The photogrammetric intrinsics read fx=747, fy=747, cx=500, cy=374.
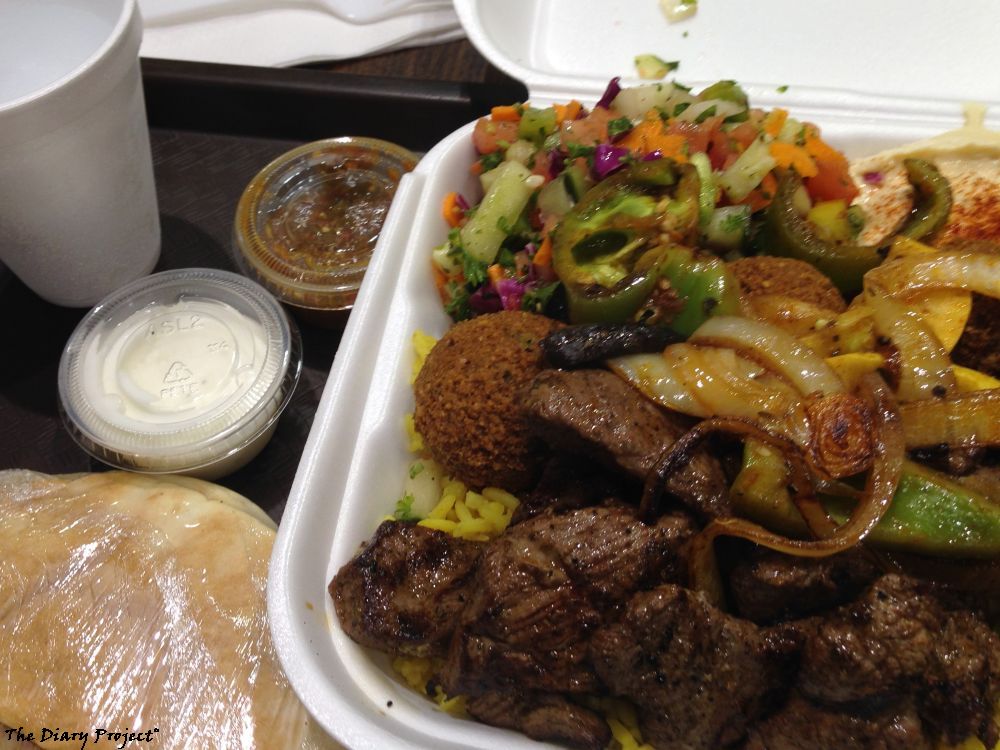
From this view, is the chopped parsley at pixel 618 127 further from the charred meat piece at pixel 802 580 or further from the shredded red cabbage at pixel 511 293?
the charred meat piece at pixel 802 580

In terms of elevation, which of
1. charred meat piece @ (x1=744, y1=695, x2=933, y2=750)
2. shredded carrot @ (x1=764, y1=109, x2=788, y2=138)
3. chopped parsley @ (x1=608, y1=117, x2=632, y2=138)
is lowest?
charred meat piece @ (x1=744, y1=695, x2=933, y2=750)

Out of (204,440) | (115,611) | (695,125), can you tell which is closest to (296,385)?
(204,440)

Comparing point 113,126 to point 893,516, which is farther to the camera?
point 113,126

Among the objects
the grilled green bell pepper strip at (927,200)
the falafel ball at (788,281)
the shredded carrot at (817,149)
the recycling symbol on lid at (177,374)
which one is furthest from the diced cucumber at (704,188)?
the recycling symbol on lid at (177,374)

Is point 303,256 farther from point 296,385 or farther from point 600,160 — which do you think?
point 600,160

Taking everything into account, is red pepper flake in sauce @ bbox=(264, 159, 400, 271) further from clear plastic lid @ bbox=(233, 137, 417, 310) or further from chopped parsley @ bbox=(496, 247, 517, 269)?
chopped parsley @ bbox=(496, 247, 517, 269)

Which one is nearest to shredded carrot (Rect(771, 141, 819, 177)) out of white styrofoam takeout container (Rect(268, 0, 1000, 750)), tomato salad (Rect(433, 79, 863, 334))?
tomato salad (Rect(433, 79, 863, 334))

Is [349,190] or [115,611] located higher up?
[349,190]
